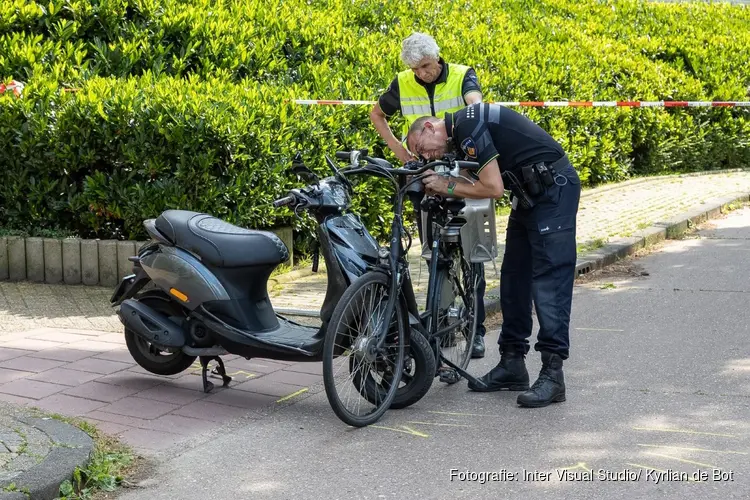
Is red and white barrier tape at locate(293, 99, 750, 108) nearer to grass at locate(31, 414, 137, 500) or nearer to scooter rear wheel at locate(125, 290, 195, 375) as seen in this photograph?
scooter rear wheel at locate(125, 290, 195, 375)

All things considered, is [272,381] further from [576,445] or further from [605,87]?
[605,87]

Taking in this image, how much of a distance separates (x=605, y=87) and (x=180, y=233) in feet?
32.5

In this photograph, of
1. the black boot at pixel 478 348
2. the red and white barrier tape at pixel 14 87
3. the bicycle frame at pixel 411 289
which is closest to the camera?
the bicycle frame at pixel 411 289

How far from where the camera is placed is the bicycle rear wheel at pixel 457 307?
5918 millimetres

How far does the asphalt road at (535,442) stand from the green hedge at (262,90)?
291cm

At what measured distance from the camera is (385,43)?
1262 cm

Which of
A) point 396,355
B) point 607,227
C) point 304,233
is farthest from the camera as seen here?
point 607,227

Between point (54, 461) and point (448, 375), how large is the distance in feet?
7.39

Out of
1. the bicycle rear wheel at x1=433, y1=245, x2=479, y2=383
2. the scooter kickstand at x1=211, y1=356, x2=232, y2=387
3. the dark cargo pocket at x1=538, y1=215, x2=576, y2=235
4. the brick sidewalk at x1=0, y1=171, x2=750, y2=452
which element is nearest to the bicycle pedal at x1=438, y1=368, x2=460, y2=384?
the bicycle rear wheel at x1=433, y1=245, x2=479, y2=383

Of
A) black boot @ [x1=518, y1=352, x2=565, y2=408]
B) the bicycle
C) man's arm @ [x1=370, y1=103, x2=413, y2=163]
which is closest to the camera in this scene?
the bicycle

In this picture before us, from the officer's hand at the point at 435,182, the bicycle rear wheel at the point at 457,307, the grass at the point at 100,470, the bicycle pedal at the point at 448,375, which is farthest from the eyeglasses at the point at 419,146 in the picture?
the grass at the point at 100,470

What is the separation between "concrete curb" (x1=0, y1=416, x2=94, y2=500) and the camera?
4.23 meters

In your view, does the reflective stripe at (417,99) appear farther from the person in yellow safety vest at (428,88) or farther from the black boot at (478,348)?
the black boot at (478,348)

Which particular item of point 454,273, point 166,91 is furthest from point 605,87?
point 454,273
